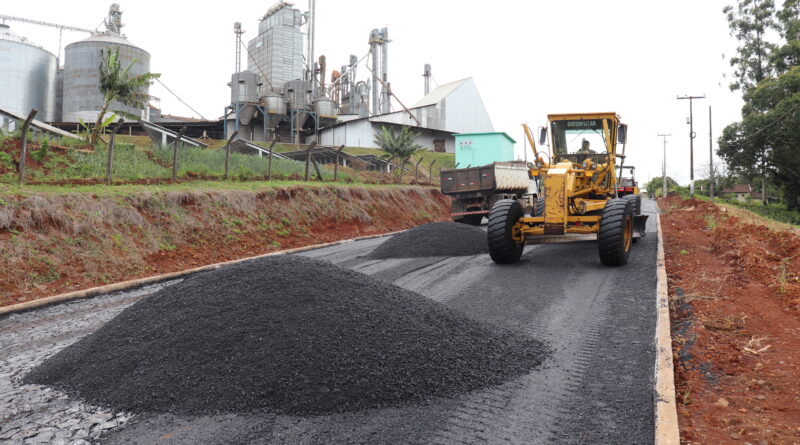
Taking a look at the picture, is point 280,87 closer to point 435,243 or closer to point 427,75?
point 427,75

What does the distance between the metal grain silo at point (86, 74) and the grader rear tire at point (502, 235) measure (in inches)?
1517

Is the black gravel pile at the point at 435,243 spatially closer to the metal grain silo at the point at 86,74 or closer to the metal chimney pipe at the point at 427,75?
the metal grain silo at the point at 86,74

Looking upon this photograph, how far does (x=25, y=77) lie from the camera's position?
42.1m

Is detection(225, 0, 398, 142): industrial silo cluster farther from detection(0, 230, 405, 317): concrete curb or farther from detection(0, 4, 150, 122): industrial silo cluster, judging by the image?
detection(0, 230, 405, 317): concrete curb

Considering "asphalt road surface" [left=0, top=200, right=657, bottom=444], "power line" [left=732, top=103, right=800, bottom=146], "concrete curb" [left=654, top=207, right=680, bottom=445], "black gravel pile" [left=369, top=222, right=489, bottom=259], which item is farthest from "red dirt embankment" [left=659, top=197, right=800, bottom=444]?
"power line" [left=732, top=103, right=800, bottom=146]

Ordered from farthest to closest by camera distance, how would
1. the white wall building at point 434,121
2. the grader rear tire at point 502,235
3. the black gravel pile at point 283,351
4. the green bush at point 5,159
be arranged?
the white wall building at point 434,121, the green bush at point 5,159, the grader rear tire at point 502,235, the black gravel pile at point 283,351

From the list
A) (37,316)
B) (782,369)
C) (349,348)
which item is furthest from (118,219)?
(782,369)

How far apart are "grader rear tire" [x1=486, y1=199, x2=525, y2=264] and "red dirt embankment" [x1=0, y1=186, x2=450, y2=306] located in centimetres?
540

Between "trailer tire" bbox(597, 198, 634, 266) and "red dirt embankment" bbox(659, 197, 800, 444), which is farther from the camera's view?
"trailer tire" bbox(597, 198, 634, 266)

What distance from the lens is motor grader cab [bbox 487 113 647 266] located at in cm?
855

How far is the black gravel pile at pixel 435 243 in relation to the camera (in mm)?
10594

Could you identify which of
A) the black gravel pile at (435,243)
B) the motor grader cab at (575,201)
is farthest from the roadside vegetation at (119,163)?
the motor grader cab at (575,201)

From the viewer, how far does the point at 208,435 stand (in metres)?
3.19

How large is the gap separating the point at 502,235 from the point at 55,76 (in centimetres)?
4988
